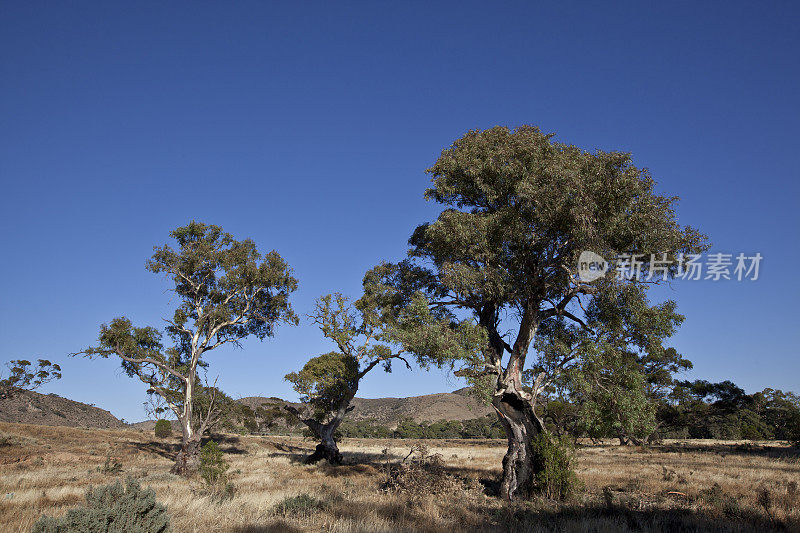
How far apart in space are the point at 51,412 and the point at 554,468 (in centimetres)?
10093

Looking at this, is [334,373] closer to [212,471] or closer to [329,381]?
[329,381]

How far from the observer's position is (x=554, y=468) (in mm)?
14023

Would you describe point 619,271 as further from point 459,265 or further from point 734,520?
point 734,520

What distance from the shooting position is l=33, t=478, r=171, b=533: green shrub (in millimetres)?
6363

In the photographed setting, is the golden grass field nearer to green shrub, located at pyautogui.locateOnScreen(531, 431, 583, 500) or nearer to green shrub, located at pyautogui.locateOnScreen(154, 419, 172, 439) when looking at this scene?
green shrub, located at pyautogui.locateOnScreen(531, 431, 583, 500)

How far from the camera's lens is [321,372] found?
1171 inches

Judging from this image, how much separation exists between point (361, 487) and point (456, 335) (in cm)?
696

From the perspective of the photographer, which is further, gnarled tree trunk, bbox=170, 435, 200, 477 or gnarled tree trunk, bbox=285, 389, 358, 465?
gnarled tree trunk, bbox=285, 389, 358, 465

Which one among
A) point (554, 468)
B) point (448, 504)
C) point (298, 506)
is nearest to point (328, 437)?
point (448, 504)

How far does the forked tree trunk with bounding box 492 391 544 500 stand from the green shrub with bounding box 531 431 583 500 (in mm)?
275

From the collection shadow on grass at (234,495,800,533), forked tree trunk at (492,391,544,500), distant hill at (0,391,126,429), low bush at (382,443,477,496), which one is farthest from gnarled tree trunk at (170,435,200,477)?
distant hill at (0,391,126,429)

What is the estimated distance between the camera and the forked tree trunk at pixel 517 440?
575 inches

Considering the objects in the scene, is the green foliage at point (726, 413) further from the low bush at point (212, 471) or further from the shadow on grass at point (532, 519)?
the low bush at point (212, 471)

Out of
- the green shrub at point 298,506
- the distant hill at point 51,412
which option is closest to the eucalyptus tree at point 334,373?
the green shrub at point 298,506
